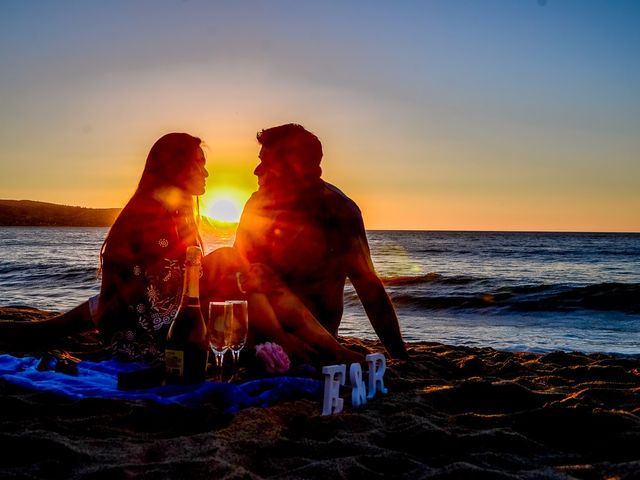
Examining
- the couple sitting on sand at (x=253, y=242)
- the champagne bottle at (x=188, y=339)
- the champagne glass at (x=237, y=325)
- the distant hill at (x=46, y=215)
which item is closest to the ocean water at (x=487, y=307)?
the couple sitting on sand at (x=253, y=242)

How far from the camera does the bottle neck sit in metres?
2.94

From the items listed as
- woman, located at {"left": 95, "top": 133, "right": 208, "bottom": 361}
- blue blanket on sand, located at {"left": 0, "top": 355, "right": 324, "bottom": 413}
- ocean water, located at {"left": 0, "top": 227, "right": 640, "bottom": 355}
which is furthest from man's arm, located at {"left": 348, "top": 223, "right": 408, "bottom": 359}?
ocean water, located at {"left": 0, "top": 227, "right": 640, "bottom": 355}

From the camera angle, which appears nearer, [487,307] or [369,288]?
[369,288]

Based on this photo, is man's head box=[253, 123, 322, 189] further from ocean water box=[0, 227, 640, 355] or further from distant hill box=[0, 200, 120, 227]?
distant hill box=[0, 200, 120, 227]

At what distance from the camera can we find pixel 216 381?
3.30 meters

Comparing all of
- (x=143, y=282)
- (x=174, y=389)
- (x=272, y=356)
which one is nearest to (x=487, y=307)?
(x=143, y=282)

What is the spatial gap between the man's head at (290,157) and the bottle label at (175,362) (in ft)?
5.70

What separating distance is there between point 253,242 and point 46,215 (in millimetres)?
101641

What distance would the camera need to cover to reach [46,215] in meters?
96.9

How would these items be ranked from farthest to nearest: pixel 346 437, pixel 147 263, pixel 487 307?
pixel 487 307
pixel 147 263
pixel 346 437

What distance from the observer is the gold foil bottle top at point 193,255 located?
9.01ft

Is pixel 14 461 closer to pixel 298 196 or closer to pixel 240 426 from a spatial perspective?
pixel 240 426

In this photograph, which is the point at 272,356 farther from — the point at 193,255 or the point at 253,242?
the point at 253,242

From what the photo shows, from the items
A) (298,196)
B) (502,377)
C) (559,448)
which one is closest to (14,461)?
(559,448)
